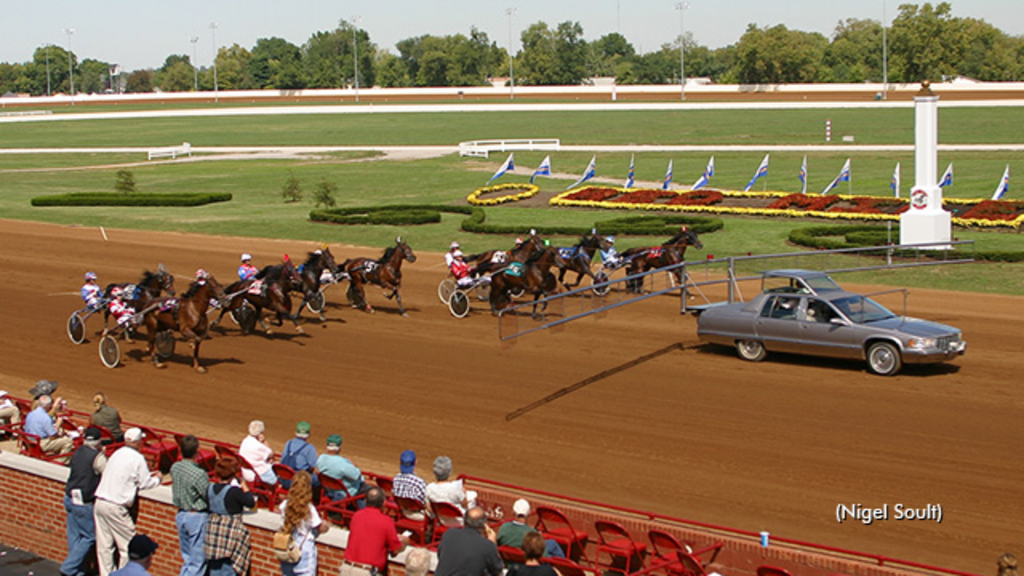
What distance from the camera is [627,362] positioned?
1756cm

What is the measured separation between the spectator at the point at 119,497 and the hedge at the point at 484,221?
18594 mm

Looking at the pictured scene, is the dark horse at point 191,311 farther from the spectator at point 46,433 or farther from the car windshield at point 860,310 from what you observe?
the car windshield at point 860,310

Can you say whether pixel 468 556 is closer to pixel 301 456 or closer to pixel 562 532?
pixel 562 532

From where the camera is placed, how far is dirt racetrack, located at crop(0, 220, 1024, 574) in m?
11.5

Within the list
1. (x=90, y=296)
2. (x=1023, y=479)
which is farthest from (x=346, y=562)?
(x=90, y=296)

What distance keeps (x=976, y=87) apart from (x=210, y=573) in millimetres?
89448

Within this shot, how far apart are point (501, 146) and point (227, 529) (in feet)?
165

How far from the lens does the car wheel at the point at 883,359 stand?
15.7 meters

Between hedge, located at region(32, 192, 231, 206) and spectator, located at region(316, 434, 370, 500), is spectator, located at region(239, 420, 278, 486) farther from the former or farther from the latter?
hedge, located at region(32, 192, 231, 206)

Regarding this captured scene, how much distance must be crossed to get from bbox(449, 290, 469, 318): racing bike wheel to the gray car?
5.49 m

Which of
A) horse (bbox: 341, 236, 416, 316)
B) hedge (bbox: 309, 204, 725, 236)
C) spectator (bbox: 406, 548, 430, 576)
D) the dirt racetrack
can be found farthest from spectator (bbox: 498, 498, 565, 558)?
hedge (bbox: 309, 204, 725, 236)

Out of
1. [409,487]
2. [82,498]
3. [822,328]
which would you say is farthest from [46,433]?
[822,328]

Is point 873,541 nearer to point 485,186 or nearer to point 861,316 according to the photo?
point 861,316

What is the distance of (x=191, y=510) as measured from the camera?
9.47 m
